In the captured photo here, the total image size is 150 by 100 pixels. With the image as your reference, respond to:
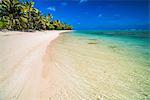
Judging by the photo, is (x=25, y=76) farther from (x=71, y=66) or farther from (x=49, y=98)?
(x=71, y=66)

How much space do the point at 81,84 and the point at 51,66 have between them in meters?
1.82

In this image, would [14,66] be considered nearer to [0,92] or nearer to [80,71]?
[0,92]

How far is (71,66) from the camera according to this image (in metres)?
5.54

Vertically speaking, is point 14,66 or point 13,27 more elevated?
point 13,27

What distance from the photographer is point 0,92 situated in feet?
10.7

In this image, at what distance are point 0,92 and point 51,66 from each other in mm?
2313

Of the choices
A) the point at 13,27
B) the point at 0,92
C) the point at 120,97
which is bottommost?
the point at 120,97

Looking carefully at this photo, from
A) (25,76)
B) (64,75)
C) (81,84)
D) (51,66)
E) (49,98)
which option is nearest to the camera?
(49,98)

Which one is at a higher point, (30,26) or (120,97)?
(30,26)

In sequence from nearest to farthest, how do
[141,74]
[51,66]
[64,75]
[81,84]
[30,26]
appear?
[81,84] → [64,75] → [141,74] → [51,66] → [30,26]

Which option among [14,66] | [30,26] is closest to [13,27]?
[30,26]

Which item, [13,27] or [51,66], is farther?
[13,27]

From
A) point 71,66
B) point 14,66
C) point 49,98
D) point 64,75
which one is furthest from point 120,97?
point 14,66

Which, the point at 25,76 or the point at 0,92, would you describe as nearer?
the point at 0,92
